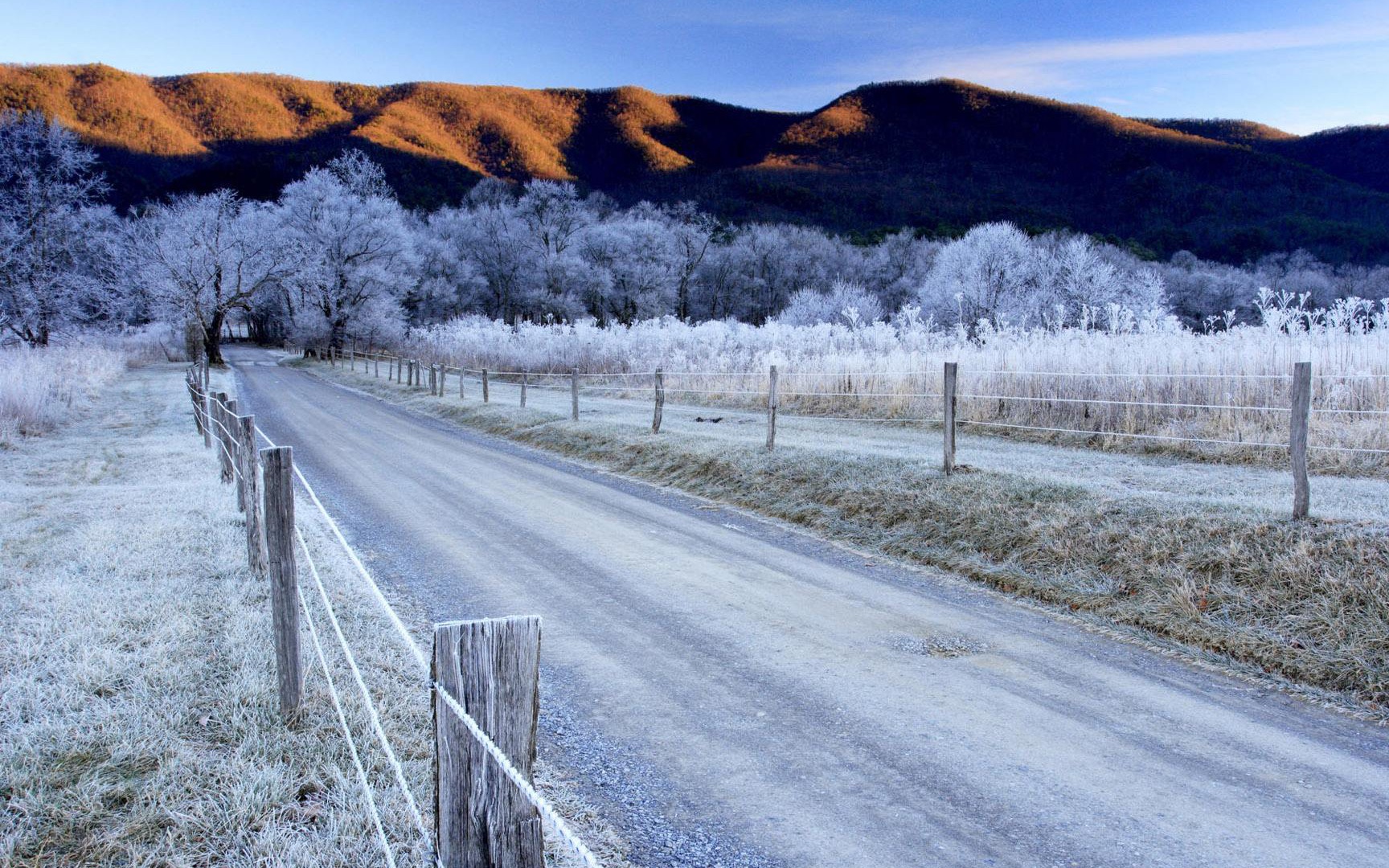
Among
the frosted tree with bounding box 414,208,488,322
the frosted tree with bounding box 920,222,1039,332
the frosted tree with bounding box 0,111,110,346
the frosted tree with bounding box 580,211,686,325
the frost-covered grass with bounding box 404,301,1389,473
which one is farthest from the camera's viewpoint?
the frosted tree with bounding box 580,211,686,325

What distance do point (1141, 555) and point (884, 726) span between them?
3.56 meters

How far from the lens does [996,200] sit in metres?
93.1

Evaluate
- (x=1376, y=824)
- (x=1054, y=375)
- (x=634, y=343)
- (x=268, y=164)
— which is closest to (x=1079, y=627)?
(x=1376, y=824)

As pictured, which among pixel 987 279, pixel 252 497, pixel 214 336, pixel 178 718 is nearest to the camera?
pixel 178 718

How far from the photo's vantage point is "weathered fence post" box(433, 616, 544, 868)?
1.69 metres

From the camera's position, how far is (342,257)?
161ft

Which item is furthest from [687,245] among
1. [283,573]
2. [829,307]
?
[283,573]

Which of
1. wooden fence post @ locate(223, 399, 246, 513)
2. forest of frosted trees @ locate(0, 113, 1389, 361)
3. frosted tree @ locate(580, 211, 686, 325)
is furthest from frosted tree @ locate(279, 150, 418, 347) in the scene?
wooden fence post @ locate(223, 399, 246, 513)

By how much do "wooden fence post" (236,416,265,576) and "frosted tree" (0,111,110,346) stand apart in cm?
3176

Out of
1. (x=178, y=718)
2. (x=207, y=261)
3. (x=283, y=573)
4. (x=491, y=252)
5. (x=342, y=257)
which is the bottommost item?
(x=178, y=718)

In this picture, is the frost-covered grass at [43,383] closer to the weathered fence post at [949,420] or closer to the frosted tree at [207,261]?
the frosted tree at [207,261]

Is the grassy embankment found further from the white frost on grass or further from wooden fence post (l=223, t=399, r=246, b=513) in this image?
wooden fence post (l=223, t=399, r=246, b=513)

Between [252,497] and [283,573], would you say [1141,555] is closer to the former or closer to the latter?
Answer: [283,573]

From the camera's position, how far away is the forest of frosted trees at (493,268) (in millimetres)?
31828
